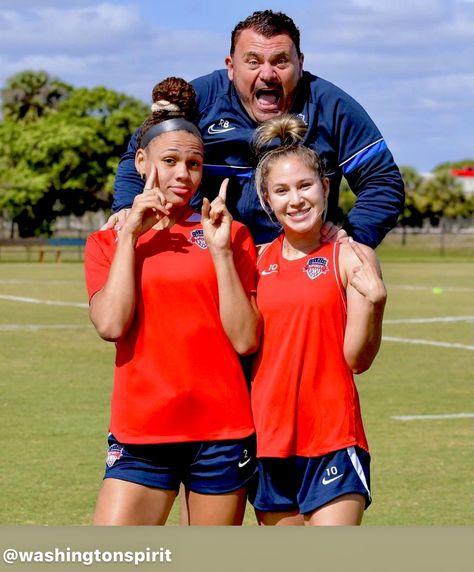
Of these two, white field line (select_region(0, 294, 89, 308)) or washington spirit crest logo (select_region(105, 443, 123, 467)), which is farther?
white field line (select_region(0, 294, 89, 308))

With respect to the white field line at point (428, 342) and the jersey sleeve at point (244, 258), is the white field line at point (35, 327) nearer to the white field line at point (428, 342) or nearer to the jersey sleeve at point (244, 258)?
the white field line at point (428, 342)

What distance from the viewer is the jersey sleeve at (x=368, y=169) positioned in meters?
4.92

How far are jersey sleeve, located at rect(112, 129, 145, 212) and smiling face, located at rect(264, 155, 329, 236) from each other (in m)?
0.77

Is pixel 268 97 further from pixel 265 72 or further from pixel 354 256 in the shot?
pixel 354 256

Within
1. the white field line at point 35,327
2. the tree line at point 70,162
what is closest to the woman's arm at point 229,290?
the white field line at point 35,327

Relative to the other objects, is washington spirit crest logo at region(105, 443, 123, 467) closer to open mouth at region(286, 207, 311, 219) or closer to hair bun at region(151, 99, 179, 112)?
open mouth at region(286, 207, 311, 219)

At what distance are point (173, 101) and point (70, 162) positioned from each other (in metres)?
66.0

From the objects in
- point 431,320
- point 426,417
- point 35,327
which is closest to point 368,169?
point 426,417

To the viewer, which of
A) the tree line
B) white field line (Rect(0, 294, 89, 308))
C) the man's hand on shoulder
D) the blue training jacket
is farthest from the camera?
the tree line

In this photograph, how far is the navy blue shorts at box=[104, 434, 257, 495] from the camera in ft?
14.3

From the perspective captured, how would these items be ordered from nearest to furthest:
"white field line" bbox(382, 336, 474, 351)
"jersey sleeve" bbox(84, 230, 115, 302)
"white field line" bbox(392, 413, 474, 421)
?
"jersey sleeve" bbox(84, 230, 115, 302) < "white field line" bbox(392, 413, 474, 421) < "white field line" bbox(382, 336, 474, 351)

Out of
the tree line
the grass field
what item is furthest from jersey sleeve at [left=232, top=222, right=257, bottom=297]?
the tree line

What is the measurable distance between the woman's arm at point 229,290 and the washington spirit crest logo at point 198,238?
89 millimetres

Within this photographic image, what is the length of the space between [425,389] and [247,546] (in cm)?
837
